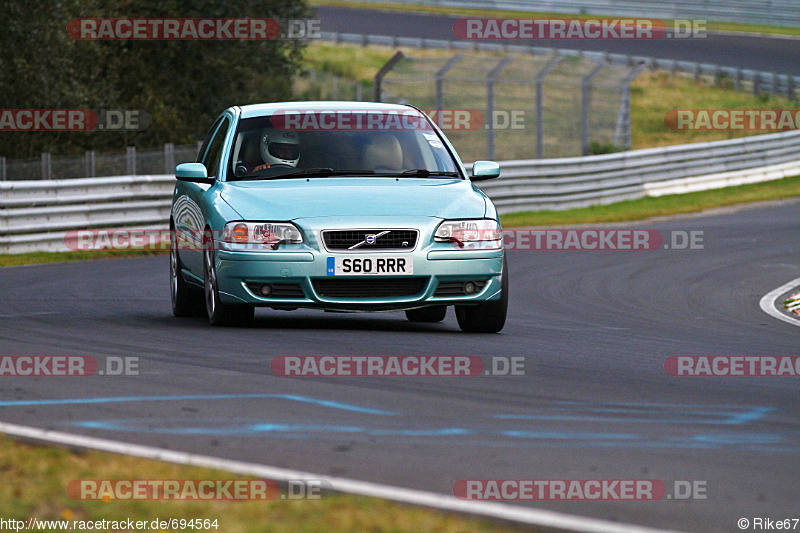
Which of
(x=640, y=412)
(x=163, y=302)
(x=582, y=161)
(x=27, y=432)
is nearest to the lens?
(x=27, y=432)

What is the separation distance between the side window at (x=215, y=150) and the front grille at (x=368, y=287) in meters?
1.78

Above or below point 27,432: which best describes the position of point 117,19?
above

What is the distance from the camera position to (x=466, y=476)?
17.0ft

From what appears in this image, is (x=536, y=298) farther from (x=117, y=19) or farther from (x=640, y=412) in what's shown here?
(x=117, y=19)

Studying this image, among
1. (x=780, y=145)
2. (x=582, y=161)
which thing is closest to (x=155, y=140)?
(x=582, y=161)

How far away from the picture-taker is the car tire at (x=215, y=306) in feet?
32.0

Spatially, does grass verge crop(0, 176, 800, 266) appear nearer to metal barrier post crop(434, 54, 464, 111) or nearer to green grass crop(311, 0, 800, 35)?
metal barrier post crop(434, 54, 464, 111)

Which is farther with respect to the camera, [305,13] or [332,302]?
[305,13]

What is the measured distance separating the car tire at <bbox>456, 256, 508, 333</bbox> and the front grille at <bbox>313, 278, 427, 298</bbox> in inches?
25.5

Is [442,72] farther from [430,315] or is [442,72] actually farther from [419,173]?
[419,173]

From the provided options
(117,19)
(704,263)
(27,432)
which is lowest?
(704,263)

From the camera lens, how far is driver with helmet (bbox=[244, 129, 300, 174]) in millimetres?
10455

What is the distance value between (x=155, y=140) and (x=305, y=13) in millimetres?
5500

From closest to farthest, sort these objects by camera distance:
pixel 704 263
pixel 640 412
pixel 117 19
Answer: pixel 640 412 → pixel 704 263 → pixel 117 19
